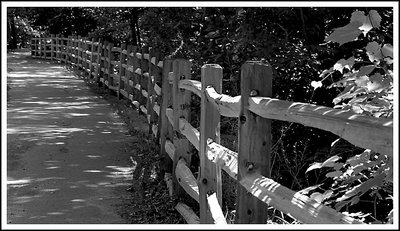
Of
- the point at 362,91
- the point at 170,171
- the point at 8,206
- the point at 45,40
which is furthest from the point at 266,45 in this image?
the point at 45,40

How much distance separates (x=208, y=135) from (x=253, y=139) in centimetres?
137

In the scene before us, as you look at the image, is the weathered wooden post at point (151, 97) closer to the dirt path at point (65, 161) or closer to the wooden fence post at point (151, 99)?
the wooden fence post at point (151, 99)

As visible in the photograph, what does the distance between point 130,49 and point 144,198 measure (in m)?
6.81

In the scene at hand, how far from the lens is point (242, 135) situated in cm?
361

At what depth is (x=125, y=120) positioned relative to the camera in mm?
11508

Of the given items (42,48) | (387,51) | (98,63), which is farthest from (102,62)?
(42,48)

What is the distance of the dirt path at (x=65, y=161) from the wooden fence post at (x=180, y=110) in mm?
694

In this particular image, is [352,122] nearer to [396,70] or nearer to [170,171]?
[396,70]

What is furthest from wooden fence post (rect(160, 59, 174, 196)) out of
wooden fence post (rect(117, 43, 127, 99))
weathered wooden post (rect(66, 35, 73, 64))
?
weathered wooden post (rect(66, 35, 73, 64))

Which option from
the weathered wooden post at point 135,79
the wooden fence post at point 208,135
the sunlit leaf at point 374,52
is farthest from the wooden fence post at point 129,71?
the sunlit leaf at point 374,52

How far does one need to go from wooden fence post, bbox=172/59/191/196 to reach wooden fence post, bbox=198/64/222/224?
134 centimetres

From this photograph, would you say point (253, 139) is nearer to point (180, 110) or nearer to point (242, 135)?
point (242, 135)

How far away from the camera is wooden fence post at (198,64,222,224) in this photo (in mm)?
4816

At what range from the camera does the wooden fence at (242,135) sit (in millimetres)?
2462
